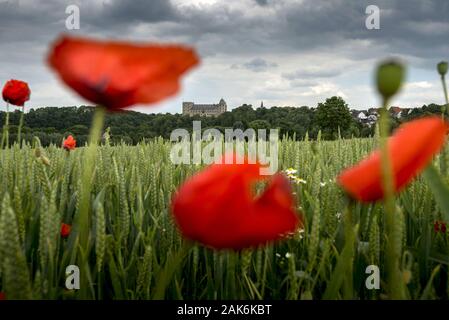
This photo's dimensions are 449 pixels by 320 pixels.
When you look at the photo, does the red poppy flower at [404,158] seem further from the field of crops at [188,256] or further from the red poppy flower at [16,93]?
the red poppy flower at [16,93]

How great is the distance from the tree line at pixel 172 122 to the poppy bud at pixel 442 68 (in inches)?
19.5

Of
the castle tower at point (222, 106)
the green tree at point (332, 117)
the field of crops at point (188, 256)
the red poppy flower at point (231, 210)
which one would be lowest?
the field of crops at point (188, 256)

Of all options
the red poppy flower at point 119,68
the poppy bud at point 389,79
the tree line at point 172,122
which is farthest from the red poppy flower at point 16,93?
the poppy bud at point 389,79

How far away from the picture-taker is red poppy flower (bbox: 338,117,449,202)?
0.46 m

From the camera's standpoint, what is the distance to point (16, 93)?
5.94 ft

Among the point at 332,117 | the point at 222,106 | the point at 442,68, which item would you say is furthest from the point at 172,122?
the point at 222,106

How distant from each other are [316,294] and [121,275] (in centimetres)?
49

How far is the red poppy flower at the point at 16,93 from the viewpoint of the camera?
1.79m

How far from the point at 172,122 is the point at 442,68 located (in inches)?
359

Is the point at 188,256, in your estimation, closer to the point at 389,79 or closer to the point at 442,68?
the point at 442,68
